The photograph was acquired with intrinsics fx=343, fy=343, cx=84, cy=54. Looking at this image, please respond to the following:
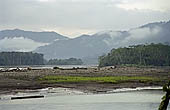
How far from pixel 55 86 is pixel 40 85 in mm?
3293

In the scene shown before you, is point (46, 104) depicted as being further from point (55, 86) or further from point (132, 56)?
point (132, 56)

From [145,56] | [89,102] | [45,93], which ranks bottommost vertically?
[89,102]

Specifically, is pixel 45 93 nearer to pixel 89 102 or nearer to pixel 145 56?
pixel 89 102

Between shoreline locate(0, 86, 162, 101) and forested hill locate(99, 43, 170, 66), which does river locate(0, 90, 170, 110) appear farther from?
forested hill locate(99, 43, 170, 66)

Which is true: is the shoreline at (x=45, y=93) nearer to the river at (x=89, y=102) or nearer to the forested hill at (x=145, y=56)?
the river at (x=89, y=102)

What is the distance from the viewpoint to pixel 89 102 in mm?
50125

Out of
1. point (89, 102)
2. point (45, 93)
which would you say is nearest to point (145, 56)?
point (45, 93)

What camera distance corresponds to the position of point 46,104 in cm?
4759

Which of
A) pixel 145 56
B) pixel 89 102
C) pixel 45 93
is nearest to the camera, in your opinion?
pixel 89 102

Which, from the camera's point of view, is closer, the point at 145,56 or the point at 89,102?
the point at 89,102

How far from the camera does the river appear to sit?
45.1 metres

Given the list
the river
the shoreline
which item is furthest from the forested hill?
the river

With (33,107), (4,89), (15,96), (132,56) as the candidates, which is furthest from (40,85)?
(132,56)

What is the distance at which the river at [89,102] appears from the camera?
4506cm
